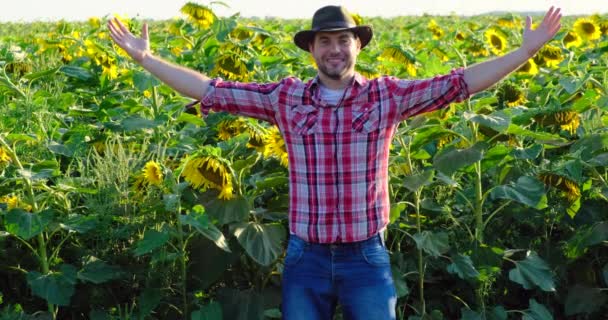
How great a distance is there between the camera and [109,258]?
3.76 metres

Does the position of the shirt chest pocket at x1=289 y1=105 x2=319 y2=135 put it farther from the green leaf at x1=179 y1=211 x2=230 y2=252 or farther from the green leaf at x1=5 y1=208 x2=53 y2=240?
the green leaf at x1=5 y1=208 x2=53 y2=240

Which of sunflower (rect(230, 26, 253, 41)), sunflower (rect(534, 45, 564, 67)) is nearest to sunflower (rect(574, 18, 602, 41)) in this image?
sunflower (rect(534, 45, 564, 67))

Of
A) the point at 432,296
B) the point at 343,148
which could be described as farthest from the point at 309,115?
the point at 432,296

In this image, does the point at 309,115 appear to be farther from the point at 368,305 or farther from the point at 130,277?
the point at 130,277

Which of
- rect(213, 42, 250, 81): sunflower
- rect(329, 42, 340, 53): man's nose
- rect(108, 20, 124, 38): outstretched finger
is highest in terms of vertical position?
rect(108, 20, 124, 38): outstretched finger

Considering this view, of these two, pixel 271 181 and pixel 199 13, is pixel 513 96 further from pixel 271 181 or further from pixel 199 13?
pixel 271 181

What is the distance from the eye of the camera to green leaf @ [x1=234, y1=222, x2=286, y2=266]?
3320 mm

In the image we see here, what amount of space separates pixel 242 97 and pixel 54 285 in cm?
102

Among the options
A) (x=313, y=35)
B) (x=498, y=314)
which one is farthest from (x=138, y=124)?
(x=498, y=314)

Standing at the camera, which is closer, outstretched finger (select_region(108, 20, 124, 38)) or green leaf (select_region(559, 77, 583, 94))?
outstretched finger (select_region(108, 20, 124, 38))

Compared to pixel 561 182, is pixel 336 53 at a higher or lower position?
higher

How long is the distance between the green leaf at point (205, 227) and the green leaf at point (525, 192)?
0.99 meters

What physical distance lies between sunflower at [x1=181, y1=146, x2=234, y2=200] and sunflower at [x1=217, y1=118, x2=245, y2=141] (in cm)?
60

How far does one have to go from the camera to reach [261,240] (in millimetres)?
3367
